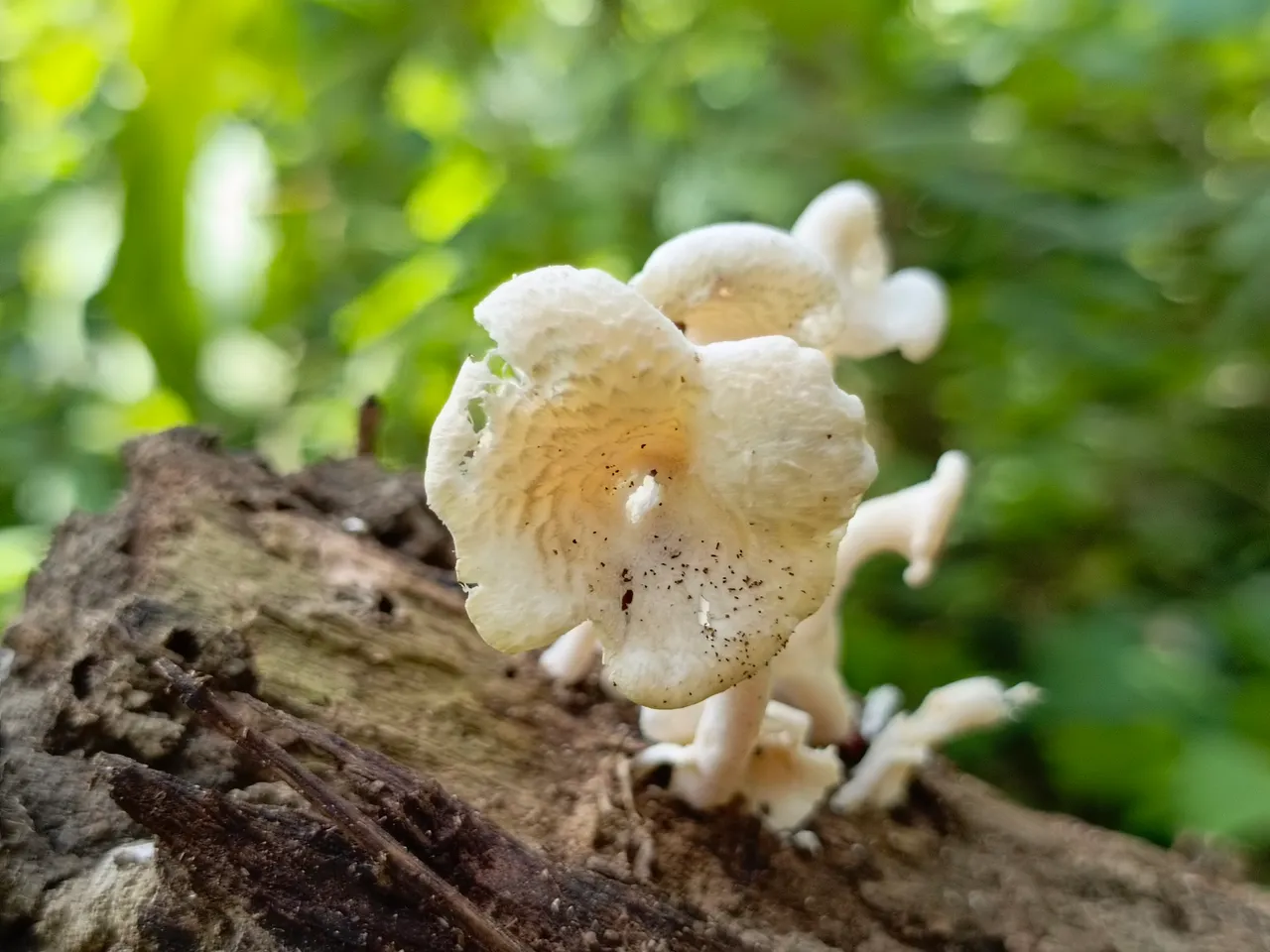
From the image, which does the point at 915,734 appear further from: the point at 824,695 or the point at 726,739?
the point at 726,739

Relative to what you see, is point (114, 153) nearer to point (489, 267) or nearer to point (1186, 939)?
point (489, 267)

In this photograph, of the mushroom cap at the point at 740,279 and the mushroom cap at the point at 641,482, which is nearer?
the mushroom cap at the point at 641,482

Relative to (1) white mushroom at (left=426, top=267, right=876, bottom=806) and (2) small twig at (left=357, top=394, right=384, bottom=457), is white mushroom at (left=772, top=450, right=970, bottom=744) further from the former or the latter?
(2) small twig at (left=357, top=394, right=384, bottom=457)

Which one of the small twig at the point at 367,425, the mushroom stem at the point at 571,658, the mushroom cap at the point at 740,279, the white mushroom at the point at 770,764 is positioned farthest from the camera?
the small twig at the point at 367,425

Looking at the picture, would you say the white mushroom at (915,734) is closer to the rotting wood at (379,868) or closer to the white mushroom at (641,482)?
the rotting wood at (379,868)

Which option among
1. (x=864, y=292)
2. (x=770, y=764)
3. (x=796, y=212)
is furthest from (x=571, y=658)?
(x=796, y=212)

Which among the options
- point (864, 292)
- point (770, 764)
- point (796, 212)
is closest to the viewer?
point (770, 764)

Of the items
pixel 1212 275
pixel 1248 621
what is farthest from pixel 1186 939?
pixel 1212 275

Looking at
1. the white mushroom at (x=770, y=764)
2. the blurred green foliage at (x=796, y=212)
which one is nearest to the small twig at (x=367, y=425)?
the blurred green foliage at (x=796, y=212)
